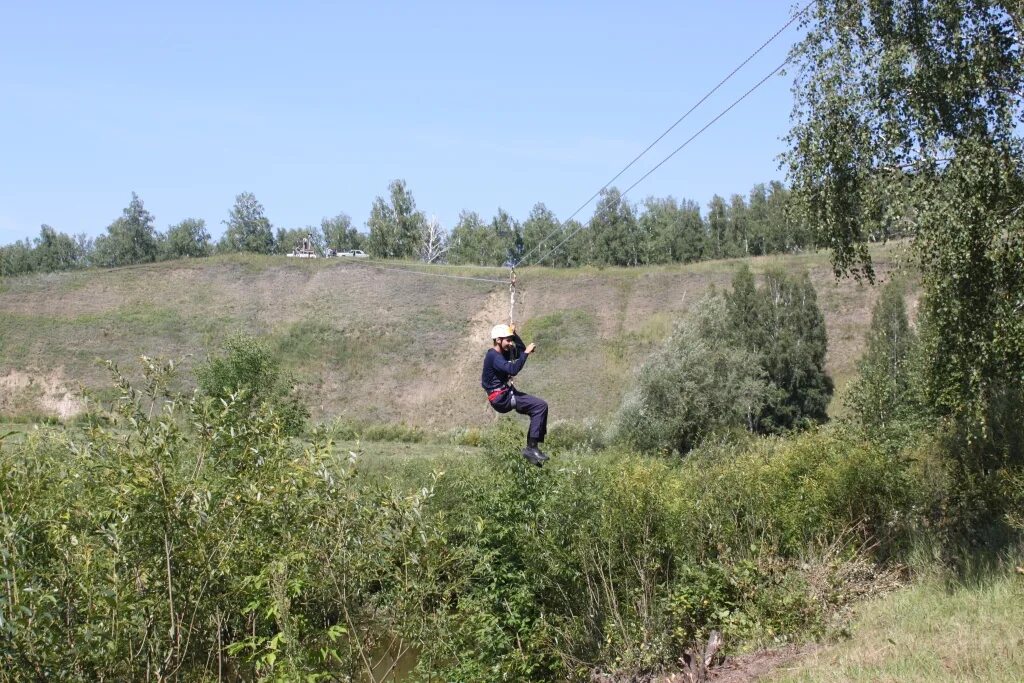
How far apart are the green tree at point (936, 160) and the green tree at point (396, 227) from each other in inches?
4385

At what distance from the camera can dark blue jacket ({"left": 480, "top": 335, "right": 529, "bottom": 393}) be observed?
45.2 feet

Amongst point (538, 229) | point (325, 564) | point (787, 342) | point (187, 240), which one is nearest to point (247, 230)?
point (187, 240)

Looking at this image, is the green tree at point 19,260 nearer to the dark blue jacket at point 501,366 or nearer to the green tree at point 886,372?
the green tree at point 886,372

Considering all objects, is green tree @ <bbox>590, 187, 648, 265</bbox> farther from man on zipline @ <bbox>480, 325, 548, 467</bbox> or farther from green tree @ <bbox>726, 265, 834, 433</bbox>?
man on zipline @ <bbox>480, 325, 548, 467</bbox>

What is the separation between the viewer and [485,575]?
1906 centimetres

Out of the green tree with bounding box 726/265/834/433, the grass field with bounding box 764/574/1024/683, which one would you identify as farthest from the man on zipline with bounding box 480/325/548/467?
the green tree with bounding box 726/265/834/433

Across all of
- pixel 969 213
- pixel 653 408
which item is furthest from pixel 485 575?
pixel 653 408

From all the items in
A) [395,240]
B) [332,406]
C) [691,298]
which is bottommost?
[332,406]

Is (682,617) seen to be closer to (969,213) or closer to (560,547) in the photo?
(560,547)

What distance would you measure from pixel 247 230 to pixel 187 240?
8381 mm

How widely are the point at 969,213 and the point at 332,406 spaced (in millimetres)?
58604

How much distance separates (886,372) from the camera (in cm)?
4416

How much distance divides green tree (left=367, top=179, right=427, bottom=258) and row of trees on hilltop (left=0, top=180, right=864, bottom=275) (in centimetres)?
13

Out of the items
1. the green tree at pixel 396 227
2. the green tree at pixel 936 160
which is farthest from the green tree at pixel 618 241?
the green tree at pixel 936 160
